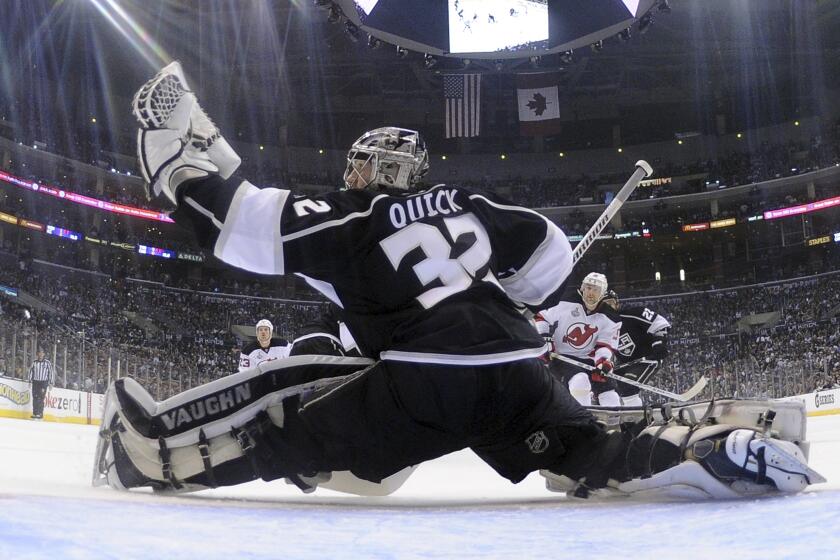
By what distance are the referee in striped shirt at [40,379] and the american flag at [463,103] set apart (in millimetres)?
10044

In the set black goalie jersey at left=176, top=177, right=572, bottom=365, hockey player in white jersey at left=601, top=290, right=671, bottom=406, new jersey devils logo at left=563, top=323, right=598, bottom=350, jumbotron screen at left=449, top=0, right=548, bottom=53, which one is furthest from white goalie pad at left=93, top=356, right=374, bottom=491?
jumbotron screen at left=449, top=0, right=548, bottom=53

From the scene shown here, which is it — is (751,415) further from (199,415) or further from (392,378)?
(199,415)

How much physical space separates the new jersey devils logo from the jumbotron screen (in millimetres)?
8849

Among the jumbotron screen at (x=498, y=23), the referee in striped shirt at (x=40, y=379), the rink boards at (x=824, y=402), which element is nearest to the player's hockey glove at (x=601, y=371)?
the rink boards at (x=824, y=402)

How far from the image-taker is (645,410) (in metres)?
2.49

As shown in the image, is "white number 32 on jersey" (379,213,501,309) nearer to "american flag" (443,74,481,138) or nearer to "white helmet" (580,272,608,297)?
"white helmet" (580,272,608,297)

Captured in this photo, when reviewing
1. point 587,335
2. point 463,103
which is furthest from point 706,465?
point 463,103

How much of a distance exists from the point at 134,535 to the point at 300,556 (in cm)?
28

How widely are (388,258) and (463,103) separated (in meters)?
16.1

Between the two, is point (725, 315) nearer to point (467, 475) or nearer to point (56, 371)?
point (56, 371)

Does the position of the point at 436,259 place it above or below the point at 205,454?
above

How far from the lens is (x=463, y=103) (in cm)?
1780

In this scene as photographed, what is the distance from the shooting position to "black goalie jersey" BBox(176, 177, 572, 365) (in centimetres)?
210

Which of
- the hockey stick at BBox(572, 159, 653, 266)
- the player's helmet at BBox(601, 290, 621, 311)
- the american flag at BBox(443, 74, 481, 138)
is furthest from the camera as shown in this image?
the american flag at BBox(443, 74, 481, 138)
